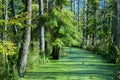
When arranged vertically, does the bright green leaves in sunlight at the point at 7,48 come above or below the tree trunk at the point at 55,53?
above

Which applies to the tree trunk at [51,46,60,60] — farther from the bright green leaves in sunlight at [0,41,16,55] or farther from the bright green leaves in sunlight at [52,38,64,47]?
the bright green leaves in sunlight at [0,41,16,55]

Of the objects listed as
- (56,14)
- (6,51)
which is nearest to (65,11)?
(56,14)

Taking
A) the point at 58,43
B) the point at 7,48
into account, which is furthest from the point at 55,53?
the point at 7,48

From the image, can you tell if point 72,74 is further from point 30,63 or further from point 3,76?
point 3,76

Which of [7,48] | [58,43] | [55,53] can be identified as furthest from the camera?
[55,53]

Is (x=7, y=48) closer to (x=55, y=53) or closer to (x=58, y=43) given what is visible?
(x=58, y=43)

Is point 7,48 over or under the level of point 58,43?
over

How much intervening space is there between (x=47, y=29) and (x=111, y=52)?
16.7 feet

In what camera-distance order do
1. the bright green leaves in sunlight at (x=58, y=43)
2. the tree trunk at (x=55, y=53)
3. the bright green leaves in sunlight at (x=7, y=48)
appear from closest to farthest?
the bright green leaves in sunlight at (x=7, y=48) → the bright green leaves in sunlight at (x=58, y=43) → the tree trunk at (x=55, y=53)

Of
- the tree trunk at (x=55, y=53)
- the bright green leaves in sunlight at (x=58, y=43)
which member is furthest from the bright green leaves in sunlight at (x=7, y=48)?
the tree trunk at (x=55, y=53)

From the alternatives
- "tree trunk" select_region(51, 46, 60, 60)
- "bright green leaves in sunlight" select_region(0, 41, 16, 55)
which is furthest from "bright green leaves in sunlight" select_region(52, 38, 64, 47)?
"bright green leaves in sunlight" select_region(0, 41, 16, 55)

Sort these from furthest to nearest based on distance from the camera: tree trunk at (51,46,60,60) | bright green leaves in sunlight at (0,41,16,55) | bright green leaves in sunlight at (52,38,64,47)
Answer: tree trunk at (51,46,60,60) < bright green leaves in sunlight at (52,38,64,47) < bright green leaves in sunlight at (0,41,16,55)

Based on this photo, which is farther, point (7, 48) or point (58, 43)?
point (58, 43)

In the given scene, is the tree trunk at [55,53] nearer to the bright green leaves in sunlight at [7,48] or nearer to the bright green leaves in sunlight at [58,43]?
the bright green leaves in sunlight at [58,43]
